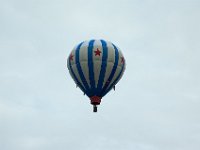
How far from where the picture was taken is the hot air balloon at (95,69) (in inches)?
4001

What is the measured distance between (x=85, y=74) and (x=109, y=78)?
3.23 metres

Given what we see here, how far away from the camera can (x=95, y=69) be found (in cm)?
10156

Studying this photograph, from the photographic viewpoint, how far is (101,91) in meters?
102

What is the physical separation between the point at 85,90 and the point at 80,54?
15.9 feet

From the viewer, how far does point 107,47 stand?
10306cm

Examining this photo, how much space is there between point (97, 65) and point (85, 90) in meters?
3.70

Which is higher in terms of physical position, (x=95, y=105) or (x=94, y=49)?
(x=94, y=49)

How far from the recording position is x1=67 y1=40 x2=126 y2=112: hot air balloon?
4001 inches

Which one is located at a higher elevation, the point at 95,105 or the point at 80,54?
the point at 80,54

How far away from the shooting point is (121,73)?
4080 inches

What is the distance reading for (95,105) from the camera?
101812 mm

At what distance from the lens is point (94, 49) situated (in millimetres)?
102375

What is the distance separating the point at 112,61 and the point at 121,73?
8.10 feet

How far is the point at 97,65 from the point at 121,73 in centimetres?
393
